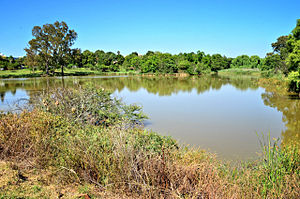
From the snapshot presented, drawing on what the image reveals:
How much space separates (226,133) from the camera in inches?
328

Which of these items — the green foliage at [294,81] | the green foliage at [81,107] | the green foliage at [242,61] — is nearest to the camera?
the green foliage at [81,107]

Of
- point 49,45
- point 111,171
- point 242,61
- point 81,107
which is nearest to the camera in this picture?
point 111,171

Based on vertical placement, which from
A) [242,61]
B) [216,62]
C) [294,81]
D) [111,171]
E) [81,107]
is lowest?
[111,171]

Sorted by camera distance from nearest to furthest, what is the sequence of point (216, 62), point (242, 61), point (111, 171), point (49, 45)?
1. point (111, 171)
2. point (49, 45)
3. point (216, 62)
4. point (242, 61)

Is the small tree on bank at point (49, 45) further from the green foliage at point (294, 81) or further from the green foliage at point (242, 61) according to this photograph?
the green foliage at point (242, 61)

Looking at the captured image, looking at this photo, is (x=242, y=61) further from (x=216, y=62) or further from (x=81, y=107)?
(x=81, y=107)

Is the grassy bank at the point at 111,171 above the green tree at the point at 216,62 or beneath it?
beneath

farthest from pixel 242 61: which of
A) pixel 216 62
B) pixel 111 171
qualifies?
pixel 111 171

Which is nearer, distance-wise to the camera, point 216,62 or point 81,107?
point 81,107

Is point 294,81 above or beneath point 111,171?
above

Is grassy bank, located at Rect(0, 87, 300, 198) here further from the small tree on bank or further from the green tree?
the green tree

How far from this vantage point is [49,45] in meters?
43.1

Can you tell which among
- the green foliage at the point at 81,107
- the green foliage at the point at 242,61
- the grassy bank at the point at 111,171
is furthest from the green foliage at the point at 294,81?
the green foliage at the point at 242,61

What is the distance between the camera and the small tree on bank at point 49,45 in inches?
1647
